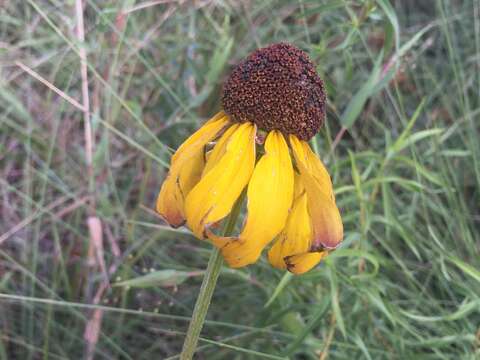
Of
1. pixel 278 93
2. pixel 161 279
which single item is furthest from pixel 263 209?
pixel 161 279

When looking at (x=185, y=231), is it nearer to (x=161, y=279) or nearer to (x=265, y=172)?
(x=161, y=279)

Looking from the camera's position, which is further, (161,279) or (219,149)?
(161,279)

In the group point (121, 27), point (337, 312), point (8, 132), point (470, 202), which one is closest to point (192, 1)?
point (121, 27)

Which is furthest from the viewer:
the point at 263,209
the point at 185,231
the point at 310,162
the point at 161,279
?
the point at 185,231

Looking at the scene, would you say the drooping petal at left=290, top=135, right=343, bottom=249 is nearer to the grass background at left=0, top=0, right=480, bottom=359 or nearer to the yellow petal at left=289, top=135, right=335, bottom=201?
the yellow petal at left=289, top=135, right=335, bottom=201

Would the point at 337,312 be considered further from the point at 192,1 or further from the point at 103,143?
the point at 192,1

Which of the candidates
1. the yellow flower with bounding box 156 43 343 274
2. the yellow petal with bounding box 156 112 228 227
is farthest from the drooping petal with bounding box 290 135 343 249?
the yellow petal with bounding box 156 112 228 227

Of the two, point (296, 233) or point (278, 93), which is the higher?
point (278, 93)

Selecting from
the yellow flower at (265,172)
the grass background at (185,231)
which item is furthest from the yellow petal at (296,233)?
the grass background at (185,231)
